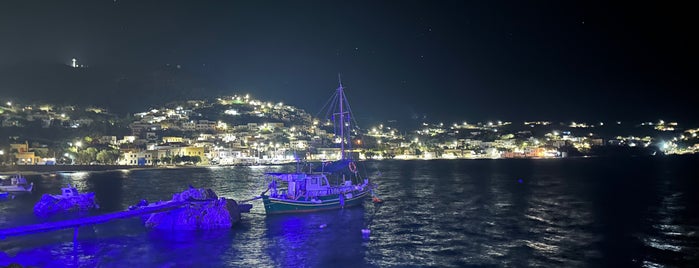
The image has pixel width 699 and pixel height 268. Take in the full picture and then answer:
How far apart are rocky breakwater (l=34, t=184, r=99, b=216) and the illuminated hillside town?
2659 inches

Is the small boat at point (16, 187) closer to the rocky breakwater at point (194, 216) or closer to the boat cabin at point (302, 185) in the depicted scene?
the rocky breakwater at point (194, 216)

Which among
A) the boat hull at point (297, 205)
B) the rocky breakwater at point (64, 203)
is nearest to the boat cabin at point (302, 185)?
the boat hull at point (297, 205)

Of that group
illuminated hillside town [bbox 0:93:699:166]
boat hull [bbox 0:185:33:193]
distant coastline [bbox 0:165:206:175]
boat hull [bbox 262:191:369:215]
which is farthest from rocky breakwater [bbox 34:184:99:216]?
illuminated hillside town [bbox 0:93:699:166]

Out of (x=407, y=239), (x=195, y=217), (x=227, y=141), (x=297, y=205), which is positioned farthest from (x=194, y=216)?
(x=227, y=141)

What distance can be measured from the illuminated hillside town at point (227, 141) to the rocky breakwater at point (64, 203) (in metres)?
67.5

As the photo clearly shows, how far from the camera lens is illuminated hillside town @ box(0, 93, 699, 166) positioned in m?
105

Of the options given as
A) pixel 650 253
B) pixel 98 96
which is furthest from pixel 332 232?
pixel 98 96

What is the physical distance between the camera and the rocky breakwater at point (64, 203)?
96.2ft

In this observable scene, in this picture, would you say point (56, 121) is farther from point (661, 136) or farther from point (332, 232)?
point (661, 136)

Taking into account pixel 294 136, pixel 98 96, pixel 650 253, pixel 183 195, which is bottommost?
Result: pixel 650 253

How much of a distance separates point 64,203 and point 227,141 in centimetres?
11429

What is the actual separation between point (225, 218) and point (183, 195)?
299cm

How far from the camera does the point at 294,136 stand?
169500 millimetres

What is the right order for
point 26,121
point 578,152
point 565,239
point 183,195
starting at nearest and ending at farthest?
1. point 565,239
2. point 183,195
3. point 26,121
4. point 578,152
